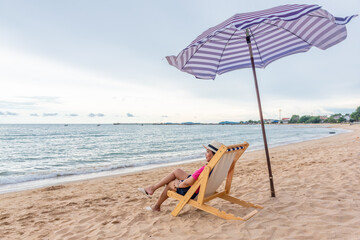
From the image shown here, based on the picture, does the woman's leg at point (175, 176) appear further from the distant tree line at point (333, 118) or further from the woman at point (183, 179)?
the distant tree line at point (333, 118)

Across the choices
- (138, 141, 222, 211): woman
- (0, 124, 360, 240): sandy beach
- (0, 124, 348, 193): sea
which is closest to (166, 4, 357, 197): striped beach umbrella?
(0, 124, 360, 240): sandy beach

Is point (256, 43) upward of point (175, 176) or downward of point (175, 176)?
upward

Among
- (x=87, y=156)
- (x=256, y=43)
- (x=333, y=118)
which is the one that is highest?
(x=256, y=43)

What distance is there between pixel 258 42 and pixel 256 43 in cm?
Result: 4

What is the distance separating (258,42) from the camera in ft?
12.7

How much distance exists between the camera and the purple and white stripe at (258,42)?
3023mm

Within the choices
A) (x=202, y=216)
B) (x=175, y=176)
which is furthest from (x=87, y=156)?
(x=202, y=216)

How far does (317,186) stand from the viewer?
452cm

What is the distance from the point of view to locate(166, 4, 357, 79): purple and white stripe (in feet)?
9.92

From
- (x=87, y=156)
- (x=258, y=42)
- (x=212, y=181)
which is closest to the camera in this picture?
(x=212, y=181)

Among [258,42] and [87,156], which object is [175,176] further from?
[87,156]

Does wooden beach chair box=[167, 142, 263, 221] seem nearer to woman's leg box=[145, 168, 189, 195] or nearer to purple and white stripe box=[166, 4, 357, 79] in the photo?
woman's leg box=[145, 168, 189, 195]

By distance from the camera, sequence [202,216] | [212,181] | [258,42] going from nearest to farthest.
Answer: [212,181] → [202,216] → [258,42]

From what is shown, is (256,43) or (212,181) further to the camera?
(256,43)
